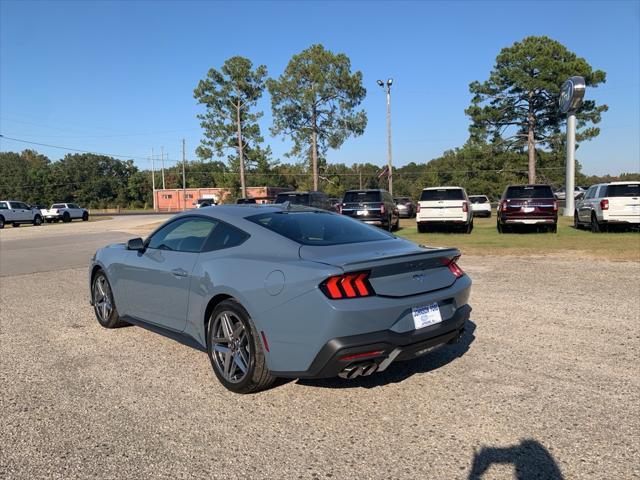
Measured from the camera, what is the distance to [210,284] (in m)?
4.13

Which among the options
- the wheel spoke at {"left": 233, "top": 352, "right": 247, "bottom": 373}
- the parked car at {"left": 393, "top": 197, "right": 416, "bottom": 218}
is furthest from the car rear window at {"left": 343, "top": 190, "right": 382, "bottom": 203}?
the wheel spoke at {"left": 233, "top": 352, "right": 247, "bottom": 373}

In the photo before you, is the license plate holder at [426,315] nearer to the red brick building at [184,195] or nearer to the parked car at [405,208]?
the parked car at [405,208]

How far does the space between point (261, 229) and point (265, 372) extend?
1147 mm

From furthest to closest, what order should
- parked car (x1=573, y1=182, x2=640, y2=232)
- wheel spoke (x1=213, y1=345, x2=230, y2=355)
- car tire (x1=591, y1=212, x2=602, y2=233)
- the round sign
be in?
the round sign
car tire (x1=591, y1=212, x2=602, y2=233)
parked car (x1=573, y1=182, x2=640, y2=232)
wheel spoke (x1=213, y1=345, x2=230, y2=355)

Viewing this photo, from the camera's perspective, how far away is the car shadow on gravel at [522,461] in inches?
110

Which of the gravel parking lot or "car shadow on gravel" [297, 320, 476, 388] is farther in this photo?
"car shadow on gravel" [297, 320, 476, 388]

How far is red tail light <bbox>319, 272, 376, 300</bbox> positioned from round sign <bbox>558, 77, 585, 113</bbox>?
29167 mm

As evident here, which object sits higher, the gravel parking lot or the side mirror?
the side mirror

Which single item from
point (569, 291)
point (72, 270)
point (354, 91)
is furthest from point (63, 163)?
point (569, 291)

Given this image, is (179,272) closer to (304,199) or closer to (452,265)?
(452,265)

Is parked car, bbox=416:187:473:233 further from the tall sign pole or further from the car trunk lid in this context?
the car trunk lid

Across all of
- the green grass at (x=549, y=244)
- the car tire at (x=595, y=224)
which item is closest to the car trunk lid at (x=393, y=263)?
the green grass at (x=549, y=244)

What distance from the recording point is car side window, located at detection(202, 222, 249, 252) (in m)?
4.24

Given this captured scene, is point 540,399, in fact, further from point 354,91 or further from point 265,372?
point 354,91
